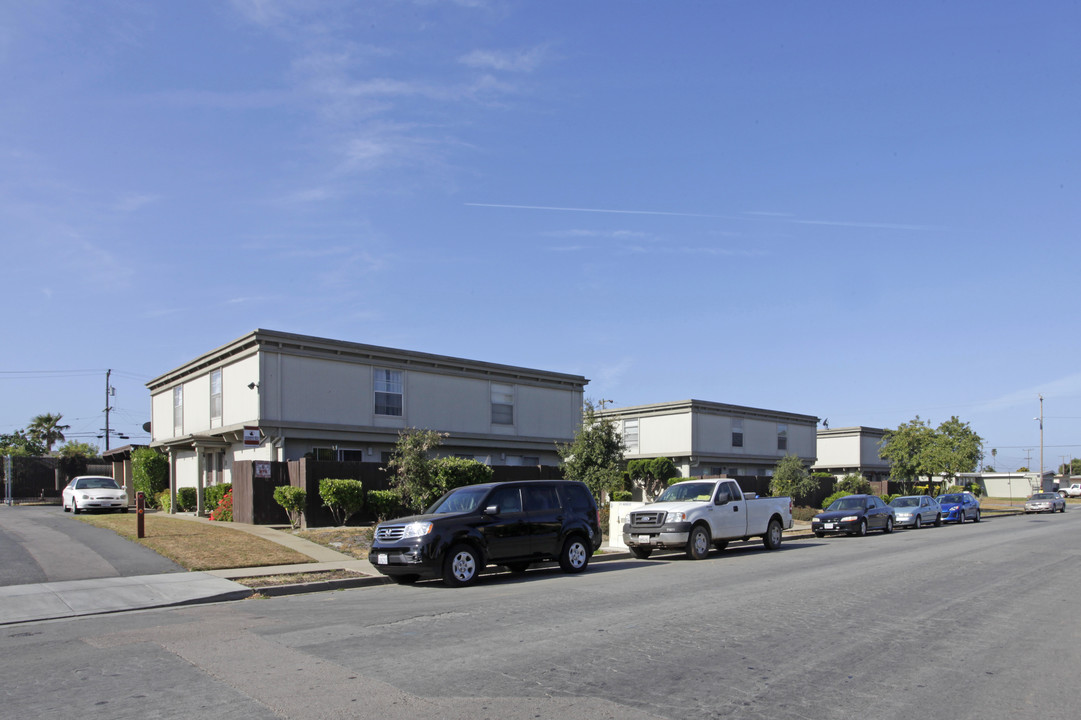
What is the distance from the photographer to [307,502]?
23125 millimetres

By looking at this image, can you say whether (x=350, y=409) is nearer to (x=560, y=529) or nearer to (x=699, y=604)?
(x=560, y=529)

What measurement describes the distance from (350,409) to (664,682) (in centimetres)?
2382

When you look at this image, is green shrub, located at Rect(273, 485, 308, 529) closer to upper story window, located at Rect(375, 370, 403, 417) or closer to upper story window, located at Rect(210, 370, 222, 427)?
upper story window, located at Rect(375, 370, 403, 417)

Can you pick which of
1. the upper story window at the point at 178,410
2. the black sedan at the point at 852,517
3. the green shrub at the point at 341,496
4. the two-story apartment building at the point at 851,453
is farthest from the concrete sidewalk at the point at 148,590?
the two-story apartment building at the point at 851,453

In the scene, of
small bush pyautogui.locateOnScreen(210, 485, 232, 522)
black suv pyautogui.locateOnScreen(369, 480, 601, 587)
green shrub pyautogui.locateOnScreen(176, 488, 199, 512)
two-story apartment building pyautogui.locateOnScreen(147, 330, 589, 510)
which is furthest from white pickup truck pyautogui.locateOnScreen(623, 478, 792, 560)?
green shrub pyautogui.locateOnScreen(176, 488, 199, 512)

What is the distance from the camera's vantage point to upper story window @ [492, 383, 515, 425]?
113 feet

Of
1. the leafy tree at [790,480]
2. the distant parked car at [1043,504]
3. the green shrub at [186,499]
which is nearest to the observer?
the green shrub at [186,499]

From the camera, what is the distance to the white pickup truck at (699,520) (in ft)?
62.2

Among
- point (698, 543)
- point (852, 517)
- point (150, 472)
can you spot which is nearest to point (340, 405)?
point (150, 472)

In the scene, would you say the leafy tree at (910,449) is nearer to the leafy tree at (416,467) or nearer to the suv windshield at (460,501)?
the leafy tree at (416,467)

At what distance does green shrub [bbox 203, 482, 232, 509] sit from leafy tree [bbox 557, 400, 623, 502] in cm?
1139

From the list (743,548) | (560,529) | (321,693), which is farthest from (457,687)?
(743,548)

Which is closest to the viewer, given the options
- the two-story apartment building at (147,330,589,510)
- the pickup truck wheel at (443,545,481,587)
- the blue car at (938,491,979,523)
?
the pickup truck wheel at (443,545,481,587)

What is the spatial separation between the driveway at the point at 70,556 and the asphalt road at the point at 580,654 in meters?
3.69
